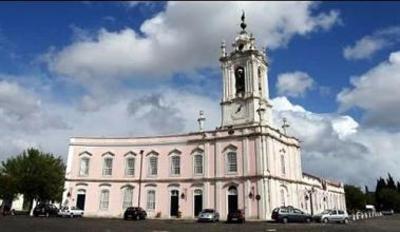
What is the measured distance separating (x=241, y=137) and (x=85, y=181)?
19228 millimetres

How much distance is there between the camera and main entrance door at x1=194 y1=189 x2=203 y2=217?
47.1 meters

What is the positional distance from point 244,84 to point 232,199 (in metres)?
13.6

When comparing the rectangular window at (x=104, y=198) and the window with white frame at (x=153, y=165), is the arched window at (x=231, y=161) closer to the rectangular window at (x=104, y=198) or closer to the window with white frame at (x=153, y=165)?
the window with white frame at (x=153, y=165)

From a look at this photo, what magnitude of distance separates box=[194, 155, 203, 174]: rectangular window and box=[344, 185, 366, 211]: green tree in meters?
61.8

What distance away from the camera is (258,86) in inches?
1998

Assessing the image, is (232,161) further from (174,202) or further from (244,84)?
(244,84)

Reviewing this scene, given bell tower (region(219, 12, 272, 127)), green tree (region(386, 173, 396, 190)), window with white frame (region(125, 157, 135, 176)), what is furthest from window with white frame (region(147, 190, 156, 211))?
green tree (region(386, 173, 396, 190))

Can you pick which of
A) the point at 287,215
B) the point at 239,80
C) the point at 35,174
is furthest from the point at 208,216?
the point at 35,174

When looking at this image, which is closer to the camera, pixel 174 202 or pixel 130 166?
pixel 174 202

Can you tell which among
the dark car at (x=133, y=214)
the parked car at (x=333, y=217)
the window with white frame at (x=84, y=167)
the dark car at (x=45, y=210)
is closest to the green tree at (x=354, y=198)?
the parked car at (x=333, y=217)

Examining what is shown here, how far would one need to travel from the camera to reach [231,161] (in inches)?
1826

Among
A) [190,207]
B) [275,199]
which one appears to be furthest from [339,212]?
[190,207]

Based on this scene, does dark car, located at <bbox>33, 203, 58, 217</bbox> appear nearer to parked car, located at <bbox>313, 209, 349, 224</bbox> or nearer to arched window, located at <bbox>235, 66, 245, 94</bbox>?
arched window, located at <bbox>235, 66, 245, 94</bbox>

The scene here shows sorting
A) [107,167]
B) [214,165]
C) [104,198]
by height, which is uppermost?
[107,167]
